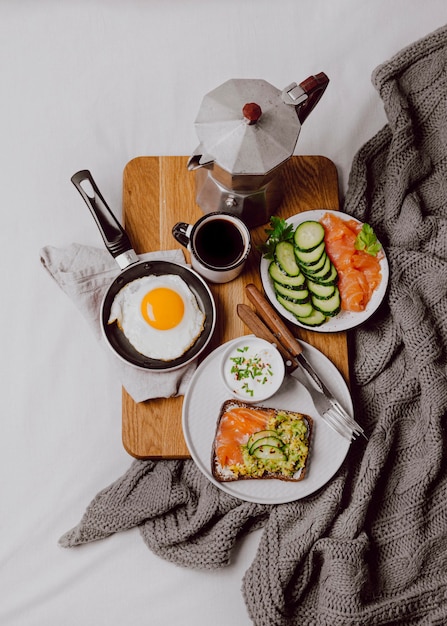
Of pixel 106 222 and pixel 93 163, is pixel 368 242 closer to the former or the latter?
pixel 106 222

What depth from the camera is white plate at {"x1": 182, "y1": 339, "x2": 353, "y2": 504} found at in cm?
146

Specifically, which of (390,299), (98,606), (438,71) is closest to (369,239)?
(390,299)

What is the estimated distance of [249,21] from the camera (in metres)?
1.71

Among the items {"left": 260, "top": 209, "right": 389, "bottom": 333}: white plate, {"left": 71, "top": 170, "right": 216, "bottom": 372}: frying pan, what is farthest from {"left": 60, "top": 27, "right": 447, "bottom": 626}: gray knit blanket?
{"left": 71, "top": 170, "right": 216, "bottom": 372}: frying pan

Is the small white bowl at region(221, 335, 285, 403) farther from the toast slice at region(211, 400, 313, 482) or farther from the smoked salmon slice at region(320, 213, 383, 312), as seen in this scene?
the smoked salmon slice at region(320, 213, 383, 312)

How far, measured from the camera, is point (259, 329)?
147cm

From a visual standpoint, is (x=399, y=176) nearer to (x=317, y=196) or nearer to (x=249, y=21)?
(x=317, y=196)

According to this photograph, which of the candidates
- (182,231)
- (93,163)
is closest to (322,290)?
(182,231)

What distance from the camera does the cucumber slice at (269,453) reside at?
1.44m

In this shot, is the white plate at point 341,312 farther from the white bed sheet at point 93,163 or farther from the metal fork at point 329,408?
the white bed sheet at point 93,163

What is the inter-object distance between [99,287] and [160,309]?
0.58 ft

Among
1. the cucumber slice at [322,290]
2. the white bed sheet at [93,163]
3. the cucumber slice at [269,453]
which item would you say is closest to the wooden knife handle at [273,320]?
the cucumber slice at [322,290]

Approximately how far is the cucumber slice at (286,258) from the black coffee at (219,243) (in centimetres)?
9

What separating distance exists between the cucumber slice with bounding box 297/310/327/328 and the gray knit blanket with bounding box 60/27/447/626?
5.9 inches
